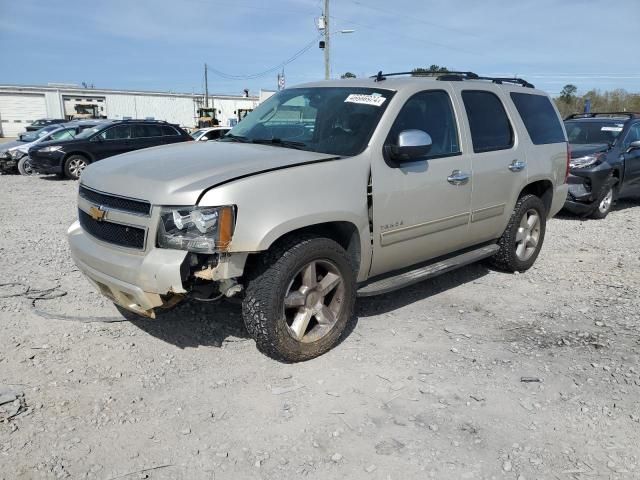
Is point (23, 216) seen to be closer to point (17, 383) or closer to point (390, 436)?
point (17, 383)

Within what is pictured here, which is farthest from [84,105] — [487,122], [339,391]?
[339,391]

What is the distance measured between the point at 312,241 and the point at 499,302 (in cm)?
235

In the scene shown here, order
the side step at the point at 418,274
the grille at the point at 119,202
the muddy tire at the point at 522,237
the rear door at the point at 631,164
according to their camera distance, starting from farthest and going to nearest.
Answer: the rear door at the point at 631,164, the muddy tire at the point at 522,237, the side step at the point at 418,274, the grille at the point at 119,202

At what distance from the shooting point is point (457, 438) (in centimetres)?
281

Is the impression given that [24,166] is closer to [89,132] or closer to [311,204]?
[89,132]

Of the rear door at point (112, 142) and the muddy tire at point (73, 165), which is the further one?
the rear door at point (112, 142)

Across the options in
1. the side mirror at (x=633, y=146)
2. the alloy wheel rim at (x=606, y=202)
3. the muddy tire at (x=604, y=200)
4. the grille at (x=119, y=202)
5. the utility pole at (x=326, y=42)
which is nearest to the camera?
the grille at (x=119, y=202)

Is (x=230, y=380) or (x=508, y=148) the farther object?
(x=508, y=148)

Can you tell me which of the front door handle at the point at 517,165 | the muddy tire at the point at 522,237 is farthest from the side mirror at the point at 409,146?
the muddy tire at the point at 522,237

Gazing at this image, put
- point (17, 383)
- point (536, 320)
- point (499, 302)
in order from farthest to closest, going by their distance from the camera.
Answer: point (499, 302) → point (536, 320) → point (17, 383)

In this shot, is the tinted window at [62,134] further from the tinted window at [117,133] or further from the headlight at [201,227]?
the headlight at [201,227]

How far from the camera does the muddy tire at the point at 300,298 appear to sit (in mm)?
3262

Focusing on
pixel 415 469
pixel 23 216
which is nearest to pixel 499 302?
pixel 415 469

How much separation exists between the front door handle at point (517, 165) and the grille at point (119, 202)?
11.3ft
